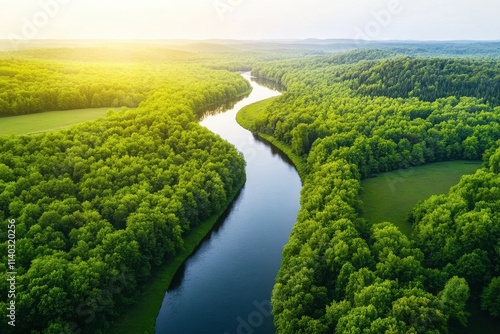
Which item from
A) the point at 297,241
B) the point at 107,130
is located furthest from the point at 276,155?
the point at 297,241

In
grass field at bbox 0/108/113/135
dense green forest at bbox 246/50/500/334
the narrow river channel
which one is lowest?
the narrow river channel

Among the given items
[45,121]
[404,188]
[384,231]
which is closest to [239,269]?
[384,231]

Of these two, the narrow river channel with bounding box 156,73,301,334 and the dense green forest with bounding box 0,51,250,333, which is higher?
the dense green forest with bounding box 0,51,250,333

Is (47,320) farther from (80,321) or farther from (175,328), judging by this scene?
(175,328)

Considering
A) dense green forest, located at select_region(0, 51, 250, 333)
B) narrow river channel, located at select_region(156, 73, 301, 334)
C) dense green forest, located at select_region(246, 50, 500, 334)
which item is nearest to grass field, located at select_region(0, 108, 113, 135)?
dense green forest, located at select_region(0, 51, 250, 333)

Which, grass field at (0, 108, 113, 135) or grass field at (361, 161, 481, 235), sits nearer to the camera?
grass field at (361, 161, 481, 235)

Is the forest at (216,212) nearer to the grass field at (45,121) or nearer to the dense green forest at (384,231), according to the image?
the dense green forest at (384,231)

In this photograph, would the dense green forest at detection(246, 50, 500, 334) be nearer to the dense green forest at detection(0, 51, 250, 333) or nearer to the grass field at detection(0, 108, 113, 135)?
the dense green forest at detection(0, 51, 250, 333)

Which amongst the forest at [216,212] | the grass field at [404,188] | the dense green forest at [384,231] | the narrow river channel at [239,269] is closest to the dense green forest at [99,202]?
the forest at [216,212]
